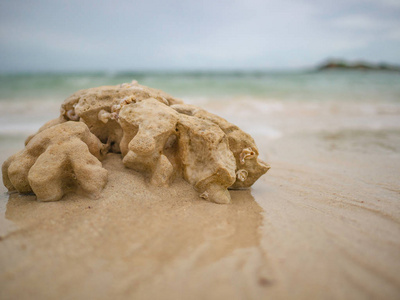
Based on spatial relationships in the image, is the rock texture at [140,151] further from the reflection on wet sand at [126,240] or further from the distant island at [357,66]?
the distant island at [357,66]

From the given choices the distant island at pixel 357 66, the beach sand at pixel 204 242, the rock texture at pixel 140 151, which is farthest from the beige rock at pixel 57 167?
the distant island at pixel 357 66

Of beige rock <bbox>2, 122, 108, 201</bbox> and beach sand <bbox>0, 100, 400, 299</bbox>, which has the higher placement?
beige rock <bbox>2, 122, 108, 201</bbox>

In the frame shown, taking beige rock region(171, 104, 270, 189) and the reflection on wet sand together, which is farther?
beige rock region(171, 104, 270, 189)

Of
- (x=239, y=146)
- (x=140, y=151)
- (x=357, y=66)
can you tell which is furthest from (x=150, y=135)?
(x=357, y=66)

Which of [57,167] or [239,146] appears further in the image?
[239,146]

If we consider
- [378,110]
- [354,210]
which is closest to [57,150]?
[354,210]

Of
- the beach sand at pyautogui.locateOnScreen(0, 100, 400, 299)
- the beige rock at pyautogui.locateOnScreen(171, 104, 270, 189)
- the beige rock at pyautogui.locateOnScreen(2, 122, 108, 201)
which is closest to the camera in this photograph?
the beach sand at pyautogui.locateOnScreen(0, 100, 400, 299)

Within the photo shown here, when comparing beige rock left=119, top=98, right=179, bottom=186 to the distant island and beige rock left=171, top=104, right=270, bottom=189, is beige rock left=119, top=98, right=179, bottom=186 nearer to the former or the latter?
beige rock left=171, top=104, right=270, bottom=189

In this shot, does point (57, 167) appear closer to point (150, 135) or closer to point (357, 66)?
point (150, 135)

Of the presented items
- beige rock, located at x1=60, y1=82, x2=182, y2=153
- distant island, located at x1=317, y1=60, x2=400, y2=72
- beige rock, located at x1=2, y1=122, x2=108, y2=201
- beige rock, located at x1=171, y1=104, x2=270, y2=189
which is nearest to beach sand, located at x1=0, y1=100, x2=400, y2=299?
beige rock, located at x1=2, y1=122, x2=108, y2=201
